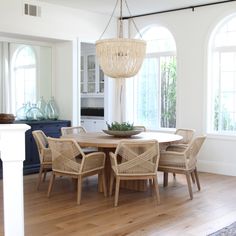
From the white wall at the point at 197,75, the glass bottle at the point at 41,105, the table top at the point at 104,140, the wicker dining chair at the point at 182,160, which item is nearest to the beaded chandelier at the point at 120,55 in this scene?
the table top at the point at 104,140

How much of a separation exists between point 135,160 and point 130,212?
605 millimetres

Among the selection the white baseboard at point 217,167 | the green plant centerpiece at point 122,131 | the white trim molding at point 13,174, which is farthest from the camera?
the white baseboard at point 217,167

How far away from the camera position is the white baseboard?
6508 mm

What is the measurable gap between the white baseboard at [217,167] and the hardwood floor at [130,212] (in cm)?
74

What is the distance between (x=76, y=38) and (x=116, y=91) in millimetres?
1419

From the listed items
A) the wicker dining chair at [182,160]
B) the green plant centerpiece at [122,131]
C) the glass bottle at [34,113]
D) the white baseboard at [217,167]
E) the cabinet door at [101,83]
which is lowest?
the white baseboard at [217,167]

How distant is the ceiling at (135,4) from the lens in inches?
258

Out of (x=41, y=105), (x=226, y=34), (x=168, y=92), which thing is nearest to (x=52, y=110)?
(x=41, y=105)

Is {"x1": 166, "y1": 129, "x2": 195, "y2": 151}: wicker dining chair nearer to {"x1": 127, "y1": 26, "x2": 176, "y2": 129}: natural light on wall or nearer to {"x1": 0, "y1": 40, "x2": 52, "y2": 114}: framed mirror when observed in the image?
{"x1": 127, "y1": 26, "x2": 176, "y2": 129}: natural light on wall

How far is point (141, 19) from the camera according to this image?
773 cm

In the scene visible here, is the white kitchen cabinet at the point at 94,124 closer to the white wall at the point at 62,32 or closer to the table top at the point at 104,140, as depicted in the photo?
the white wall at the point at 62,32

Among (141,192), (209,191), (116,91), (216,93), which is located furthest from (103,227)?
(116,91)

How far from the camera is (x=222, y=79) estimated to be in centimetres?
677

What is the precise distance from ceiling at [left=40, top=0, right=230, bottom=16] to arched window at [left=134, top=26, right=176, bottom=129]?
2.04ft
